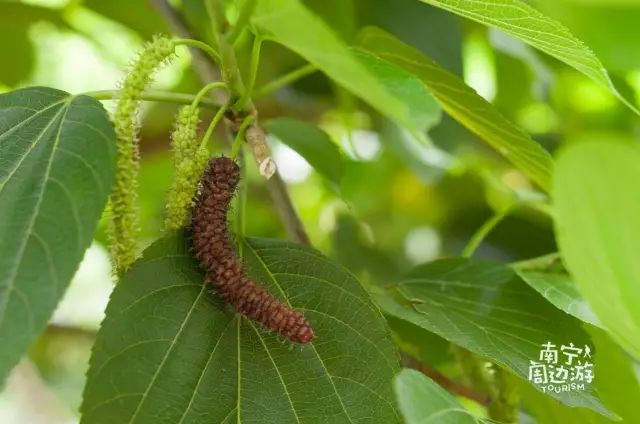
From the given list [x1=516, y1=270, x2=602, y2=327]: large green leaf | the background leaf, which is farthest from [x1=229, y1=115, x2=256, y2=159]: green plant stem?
the background leaf

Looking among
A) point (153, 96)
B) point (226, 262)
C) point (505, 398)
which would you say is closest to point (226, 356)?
point (226, 262)

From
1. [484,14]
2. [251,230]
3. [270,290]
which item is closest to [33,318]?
[270,290]

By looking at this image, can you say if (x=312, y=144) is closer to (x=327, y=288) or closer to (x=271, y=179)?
(x=271, y=179)

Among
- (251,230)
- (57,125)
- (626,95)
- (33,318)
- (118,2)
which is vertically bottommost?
(33,318)

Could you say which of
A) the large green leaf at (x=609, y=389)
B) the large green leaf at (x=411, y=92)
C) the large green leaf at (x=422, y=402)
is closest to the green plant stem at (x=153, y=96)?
the large green leaf at (x=411, y=92)

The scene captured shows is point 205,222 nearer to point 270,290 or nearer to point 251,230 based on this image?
point 270,290

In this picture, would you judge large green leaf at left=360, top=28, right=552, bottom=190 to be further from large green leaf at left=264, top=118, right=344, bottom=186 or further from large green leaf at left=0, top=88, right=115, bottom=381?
large green leaf at left=0, top=88, right=115, bottom=381
